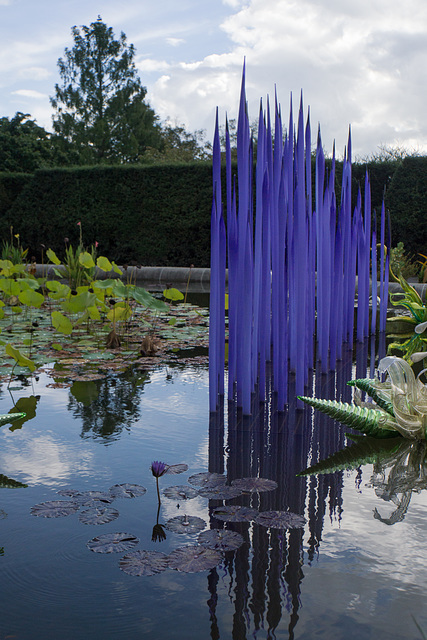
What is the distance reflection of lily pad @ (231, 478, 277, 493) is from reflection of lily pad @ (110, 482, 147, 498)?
0.34 metres

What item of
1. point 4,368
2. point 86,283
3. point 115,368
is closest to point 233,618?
point 115,368

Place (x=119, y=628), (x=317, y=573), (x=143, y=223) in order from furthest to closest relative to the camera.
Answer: (x=143, y=223) < (x=317, y=573) < (x=119, y=628)

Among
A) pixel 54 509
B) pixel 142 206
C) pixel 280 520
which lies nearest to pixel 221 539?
pixel 280 520

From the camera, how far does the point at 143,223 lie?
631 inches

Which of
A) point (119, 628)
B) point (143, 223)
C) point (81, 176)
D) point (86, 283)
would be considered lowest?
point (119, 628)

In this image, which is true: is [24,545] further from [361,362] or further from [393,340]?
[393,340]

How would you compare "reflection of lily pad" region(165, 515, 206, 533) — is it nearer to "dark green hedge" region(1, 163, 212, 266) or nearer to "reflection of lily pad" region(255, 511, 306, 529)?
"reflection of lily pad" region(255, 511, 306, 529)

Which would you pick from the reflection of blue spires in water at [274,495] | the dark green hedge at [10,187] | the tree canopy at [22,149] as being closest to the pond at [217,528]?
the reflection of blue spires in water at [274,495]

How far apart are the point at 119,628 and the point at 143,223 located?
592 inches

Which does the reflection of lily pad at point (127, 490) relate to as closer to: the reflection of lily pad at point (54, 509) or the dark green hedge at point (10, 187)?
the reflection of lily pad at point (54, 509)

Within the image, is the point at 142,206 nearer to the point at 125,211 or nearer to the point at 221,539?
the point at 125,211

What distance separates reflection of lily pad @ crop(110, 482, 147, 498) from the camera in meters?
2.14

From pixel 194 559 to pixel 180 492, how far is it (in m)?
0.46

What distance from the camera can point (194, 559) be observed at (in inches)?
67.4
